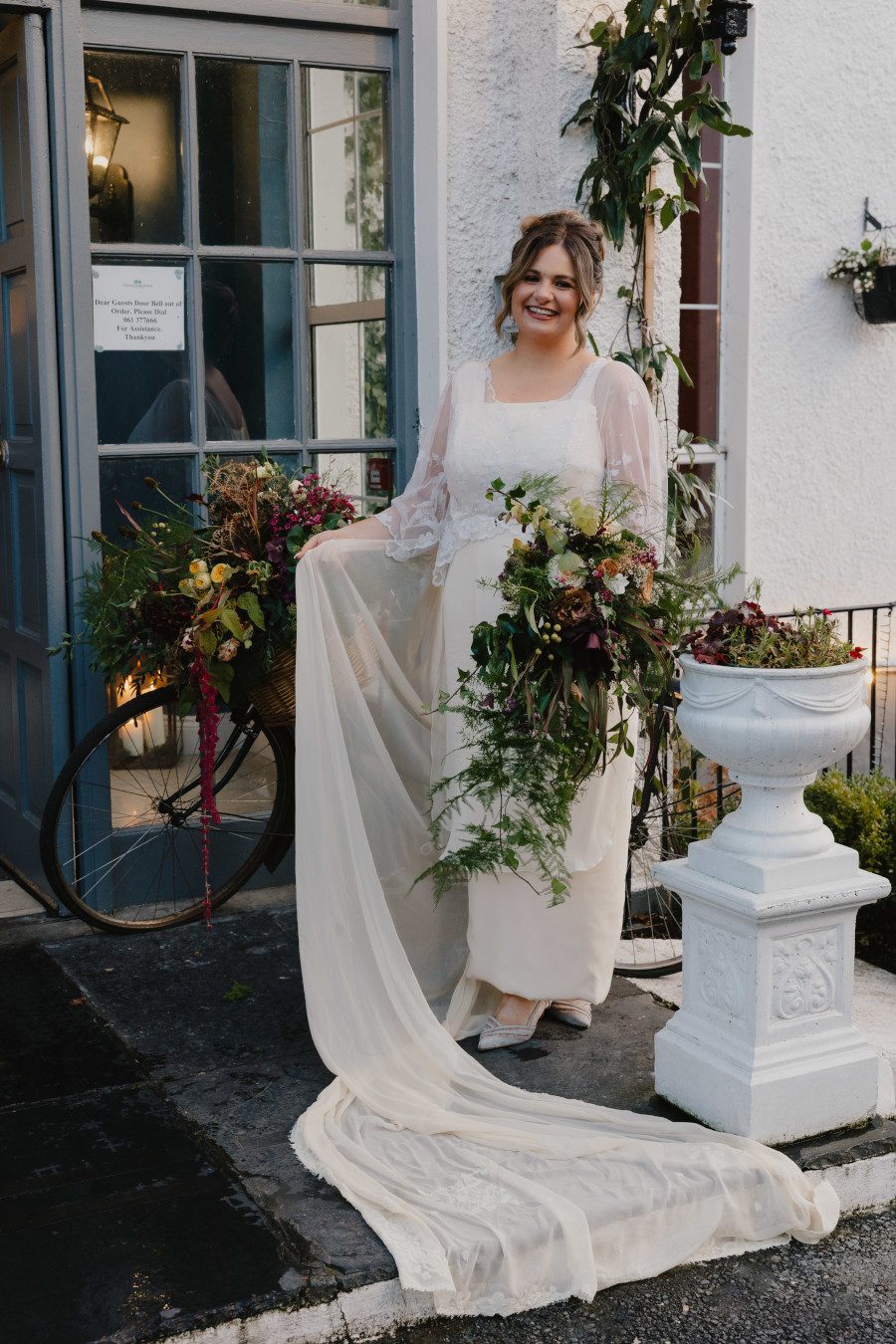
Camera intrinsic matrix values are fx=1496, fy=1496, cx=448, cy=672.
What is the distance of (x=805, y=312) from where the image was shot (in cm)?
743

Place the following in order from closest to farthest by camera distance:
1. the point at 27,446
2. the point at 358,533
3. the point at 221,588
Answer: the point at 358,533 → the point at 221,588 → the point at 27,446

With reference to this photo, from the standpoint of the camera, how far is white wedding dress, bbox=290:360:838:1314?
9.87 ft

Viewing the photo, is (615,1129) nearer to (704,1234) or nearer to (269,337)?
(704,1234)

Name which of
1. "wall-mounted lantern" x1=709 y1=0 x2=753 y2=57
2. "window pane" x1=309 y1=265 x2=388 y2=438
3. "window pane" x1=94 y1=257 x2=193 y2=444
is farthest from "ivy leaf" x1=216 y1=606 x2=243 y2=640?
"wall-mounted lantern" x1=709 y1=0 x2=753 y2=57

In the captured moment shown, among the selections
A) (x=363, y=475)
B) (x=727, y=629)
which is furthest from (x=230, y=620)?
(x=727, y=629)

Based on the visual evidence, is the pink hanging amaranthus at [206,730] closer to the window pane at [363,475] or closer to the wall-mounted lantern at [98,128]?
the window pane at [363,475]

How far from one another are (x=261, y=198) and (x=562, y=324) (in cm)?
151

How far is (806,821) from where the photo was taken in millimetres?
3424

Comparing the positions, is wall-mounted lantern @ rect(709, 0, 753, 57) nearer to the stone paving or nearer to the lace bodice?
the lace bodice

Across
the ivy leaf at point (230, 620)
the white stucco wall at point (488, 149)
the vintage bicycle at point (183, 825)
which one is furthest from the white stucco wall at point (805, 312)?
the ivy leaf at point (230, 620)

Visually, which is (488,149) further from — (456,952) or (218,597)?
(456,952)

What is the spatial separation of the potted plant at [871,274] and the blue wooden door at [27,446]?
4257 millimetres

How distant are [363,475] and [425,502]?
3.84ft

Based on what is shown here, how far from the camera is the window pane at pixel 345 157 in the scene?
4.92m
